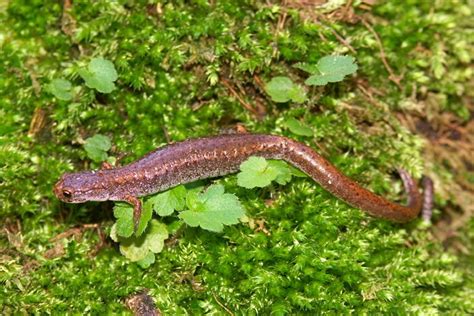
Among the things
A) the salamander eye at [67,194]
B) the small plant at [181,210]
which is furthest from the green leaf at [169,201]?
the salamander eye at [67,194]

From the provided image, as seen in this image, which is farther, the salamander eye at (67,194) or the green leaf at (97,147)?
the green leaf at (97,147)

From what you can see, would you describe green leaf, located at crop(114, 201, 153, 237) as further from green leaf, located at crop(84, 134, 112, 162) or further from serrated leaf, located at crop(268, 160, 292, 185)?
serrated leaf, located at crop(268, 160, 292, 185)

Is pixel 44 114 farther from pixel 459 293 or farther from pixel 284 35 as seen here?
pixel 459 293

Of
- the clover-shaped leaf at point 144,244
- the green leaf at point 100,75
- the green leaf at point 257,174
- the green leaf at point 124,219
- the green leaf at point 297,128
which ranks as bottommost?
the clover-shaped leaf at point 144,244

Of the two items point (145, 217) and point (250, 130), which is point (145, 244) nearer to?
point (145, 217)

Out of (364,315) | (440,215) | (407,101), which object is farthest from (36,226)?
(440,215)

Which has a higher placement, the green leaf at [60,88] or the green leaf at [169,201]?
the green leaf at [60,88]

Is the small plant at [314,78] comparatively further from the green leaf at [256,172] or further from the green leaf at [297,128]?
the green leaf at [256,172]

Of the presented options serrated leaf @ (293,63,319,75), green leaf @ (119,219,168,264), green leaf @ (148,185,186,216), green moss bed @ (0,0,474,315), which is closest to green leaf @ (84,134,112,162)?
green moss bed @ (0,0,474,315)
